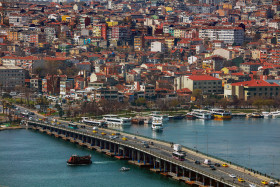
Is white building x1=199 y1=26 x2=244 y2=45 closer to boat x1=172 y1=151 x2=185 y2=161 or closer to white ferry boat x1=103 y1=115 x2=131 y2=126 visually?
white ferry boat x1=103 y1=115 x2=131 y2=126

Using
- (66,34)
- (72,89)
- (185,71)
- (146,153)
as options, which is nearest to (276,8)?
(66,34)

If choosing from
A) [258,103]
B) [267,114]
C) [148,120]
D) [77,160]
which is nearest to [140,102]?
[148,120]

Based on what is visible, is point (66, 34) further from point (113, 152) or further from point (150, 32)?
point (113, 152)

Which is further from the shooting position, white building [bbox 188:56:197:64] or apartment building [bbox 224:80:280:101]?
white building [bbox 188:56:197:64]

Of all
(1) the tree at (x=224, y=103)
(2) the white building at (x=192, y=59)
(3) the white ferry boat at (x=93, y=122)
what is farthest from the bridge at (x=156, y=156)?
(2) the white building at (x=192, y=59)

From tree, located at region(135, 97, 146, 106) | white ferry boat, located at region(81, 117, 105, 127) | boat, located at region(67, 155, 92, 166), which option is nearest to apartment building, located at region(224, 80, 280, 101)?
tree, located at region(135, 97, 146, 106)

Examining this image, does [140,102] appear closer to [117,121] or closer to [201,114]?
[201,114]

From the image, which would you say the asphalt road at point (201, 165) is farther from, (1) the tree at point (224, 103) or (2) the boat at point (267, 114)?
(1) the tree at point (224, 103)
